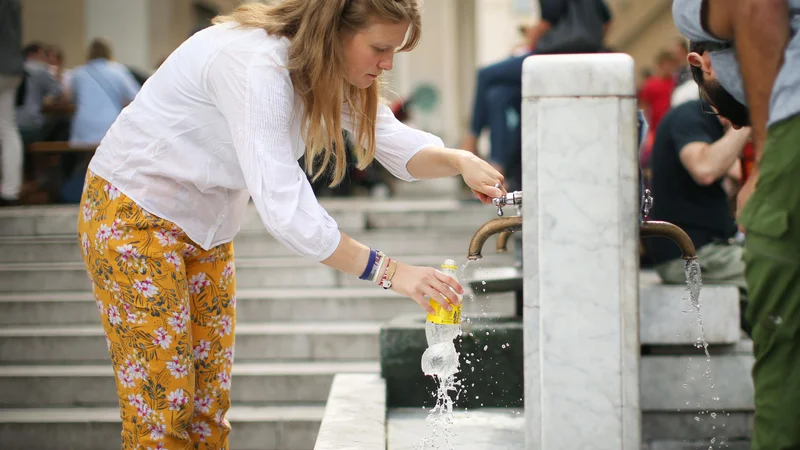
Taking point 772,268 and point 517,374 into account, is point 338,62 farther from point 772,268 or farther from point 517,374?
point 517,374

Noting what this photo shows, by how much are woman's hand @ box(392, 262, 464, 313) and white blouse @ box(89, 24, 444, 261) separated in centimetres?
20

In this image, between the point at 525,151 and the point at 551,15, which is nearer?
the point at 525,151

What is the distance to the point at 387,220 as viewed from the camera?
6.73 meters

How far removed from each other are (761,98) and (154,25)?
34.6 feet

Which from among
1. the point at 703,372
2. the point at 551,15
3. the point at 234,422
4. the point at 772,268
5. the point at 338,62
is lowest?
the point at 234,422

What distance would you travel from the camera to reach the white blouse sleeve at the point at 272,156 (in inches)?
92.3

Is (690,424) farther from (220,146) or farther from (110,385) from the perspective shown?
(110,385)

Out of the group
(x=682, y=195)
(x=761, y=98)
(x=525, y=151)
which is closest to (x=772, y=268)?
(x=761, y=98)

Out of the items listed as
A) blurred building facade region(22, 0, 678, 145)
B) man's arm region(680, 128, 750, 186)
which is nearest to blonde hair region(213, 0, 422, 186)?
man's arm region(680, 128, 750, 186)

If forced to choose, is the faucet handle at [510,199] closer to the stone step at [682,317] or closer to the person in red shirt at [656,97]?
the stone step at [682,317]

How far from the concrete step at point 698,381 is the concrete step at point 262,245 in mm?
2277

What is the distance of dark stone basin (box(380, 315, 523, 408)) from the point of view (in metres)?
3.77

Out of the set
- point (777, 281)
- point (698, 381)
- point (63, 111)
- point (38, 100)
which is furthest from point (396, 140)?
point (63, 111)

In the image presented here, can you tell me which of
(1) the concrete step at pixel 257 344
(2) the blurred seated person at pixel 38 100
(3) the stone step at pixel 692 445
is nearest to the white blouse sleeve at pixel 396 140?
(3) the stone step at pixel 692 445
